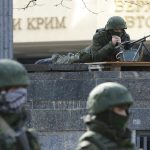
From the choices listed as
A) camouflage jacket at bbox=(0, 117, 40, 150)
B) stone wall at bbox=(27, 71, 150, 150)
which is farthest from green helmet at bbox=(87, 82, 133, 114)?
stone wall at bbox=(27, 71, 150, 150)

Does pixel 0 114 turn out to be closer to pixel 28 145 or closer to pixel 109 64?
pixel 28 145

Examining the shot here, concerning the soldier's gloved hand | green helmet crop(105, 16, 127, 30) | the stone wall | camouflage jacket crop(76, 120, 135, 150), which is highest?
green helmet crop(105, 16, 127, 30)

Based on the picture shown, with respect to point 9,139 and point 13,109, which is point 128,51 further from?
point 9,139

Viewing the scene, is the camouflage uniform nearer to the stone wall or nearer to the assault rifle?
the assault rifle

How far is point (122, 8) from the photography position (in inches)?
846

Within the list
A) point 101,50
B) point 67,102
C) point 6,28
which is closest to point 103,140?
point 67,102

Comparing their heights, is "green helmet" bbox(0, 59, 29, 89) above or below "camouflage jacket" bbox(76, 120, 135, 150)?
above

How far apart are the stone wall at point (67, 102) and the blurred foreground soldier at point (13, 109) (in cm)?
392

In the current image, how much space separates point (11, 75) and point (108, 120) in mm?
787

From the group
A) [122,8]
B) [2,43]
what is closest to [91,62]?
[2,43]

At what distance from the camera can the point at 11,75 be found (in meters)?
5.60

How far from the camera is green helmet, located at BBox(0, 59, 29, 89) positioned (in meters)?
5.57

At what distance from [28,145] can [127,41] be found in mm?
5541

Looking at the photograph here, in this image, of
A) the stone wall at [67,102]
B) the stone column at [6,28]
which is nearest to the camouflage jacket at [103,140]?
the stone wall at [67,102]
